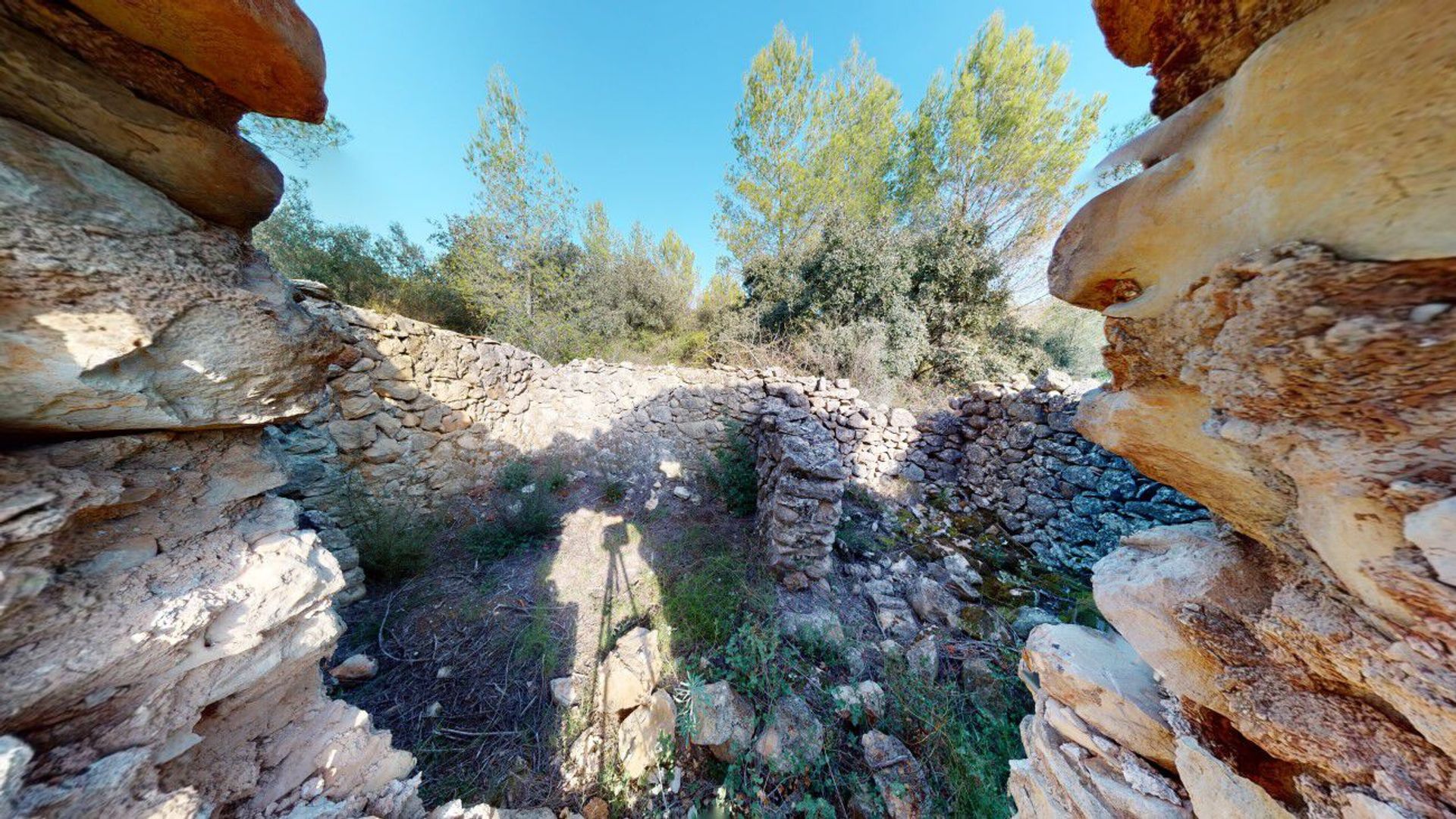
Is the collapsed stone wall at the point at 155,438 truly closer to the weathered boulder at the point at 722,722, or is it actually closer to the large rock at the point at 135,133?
the large rock at the point at 135,133

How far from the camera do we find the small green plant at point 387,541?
3.07m

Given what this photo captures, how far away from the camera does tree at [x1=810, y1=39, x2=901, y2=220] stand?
7902 millimetres

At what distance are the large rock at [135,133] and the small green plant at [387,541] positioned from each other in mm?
2814

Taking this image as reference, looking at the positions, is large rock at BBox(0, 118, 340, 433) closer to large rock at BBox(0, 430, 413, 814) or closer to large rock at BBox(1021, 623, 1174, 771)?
large rock at BBox(0, 430, 413, 814)

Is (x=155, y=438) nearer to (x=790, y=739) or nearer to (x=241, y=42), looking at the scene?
(x=241, y=42)

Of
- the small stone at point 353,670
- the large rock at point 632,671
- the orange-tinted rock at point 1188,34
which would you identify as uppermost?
the orange-tinted rock at point 1188,34

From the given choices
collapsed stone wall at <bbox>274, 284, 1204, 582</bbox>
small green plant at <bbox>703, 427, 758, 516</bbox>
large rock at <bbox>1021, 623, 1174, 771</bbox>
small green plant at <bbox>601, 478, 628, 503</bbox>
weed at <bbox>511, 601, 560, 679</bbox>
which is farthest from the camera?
small green plant at <bbox>601, 478, 628, 503</bbox>

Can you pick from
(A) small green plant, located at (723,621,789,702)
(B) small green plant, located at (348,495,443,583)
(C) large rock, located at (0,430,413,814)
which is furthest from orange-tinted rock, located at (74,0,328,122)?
(B) small green plant, located at (348,495,443,583)

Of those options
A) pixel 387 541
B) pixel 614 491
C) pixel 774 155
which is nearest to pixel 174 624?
pixel 387 541

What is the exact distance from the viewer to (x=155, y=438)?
1073 millimetres

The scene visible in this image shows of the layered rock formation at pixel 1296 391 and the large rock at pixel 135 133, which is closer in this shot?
the layered rock formation at pixel 1296 391

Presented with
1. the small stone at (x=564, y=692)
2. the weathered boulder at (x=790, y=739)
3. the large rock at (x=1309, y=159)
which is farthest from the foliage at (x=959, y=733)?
the large rock at (x=1309, y=159)

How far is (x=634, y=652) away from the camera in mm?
2404

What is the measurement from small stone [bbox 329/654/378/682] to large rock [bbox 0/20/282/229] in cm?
247
